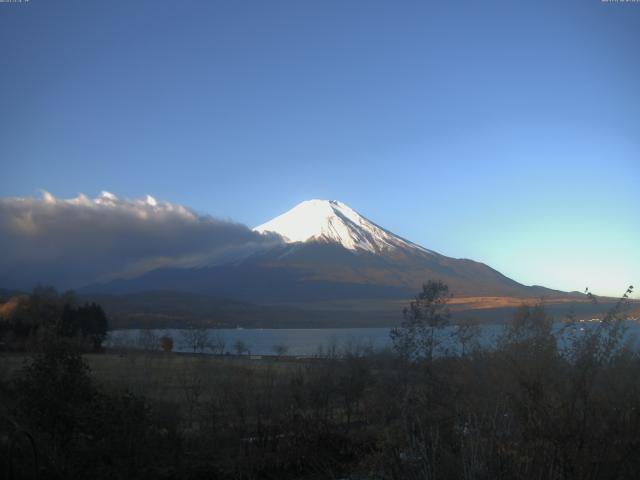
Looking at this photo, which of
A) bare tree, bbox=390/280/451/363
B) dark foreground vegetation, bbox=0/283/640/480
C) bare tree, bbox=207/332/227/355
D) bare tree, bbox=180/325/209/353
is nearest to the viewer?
dark foreground vegetation, bbox=0/283/640/480

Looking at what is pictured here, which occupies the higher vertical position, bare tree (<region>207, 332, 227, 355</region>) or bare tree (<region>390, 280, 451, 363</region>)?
bare tree (<region>390, 280, 451, 363</region>)

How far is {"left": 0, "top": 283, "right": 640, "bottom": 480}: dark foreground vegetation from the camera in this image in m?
5.21

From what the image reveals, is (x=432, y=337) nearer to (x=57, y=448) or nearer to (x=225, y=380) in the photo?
(x=225, y=380)

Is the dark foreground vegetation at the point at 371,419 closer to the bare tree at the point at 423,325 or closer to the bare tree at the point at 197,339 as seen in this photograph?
the bare tree at the point at 423,325

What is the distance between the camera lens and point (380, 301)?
538 feet

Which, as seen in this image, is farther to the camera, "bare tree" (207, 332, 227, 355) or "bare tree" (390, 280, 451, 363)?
"bare tree" (207, 332, 227, 355)

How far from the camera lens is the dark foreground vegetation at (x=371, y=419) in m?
5.21

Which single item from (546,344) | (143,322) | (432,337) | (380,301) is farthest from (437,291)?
(380,301)

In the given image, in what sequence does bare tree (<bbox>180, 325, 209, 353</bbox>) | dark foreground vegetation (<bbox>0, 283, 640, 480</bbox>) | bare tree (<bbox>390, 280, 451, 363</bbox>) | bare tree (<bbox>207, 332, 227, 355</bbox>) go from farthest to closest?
1. bare tree (<bbox>180, 325, 209, 353</bbox>)
2. bare tree (<bbox>207, 332, 227, 355</bbox>)
3. bare tree (<bbox>390, 280, 451, 363</bbox>)
4. dark foreground vegetation (<bbox>0, 283, 640, 480</bbox>)

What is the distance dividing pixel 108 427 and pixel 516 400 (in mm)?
5923

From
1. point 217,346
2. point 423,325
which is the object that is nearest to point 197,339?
point 217,346

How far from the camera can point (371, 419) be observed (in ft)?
51.3

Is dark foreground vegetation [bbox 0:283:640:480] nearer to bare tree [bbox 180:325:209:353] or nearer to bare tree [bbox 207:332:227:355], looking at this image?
bare tree [bbox 207:332:227:355]

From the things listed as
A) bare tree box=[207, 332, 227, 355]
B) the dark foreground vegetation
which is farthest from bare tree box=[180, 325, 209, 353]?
the dark foreground vegetation
